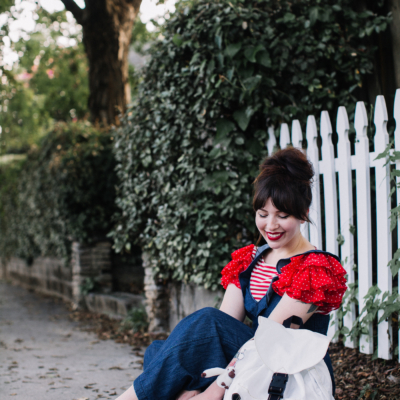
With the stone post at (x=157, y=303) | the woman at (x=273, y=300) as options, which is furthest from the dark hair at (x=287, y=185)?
the stone post at (x=157, y=303)

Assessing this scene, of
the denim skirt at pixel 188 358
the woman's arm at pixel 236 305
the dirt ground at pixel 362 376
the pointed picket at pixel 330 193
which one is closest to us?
the denim skirt at pixel 188 358

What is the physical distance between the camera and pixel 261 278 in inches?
85.7

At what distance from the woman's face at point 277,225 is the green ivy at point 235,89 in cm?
164

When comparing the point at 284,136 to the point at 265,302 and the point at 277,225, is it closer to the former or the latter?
the point at 277,225

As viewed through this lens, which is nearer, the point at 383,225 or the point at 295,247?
the point at 295,247

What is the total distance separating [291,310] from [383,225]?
4.24 ft

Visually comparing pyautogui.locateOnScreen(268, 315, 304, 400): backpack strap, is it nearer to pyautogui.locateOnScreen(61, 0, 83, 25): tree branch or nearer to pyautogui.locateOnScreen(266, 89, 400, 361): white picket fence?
pyautogui.locateOnScreen(266, 89, 400, 361): white picket fence

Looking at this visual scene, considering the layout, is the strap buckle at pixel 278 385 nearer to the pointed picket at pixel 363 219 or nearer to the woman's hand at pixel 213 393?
the woman's hand at pixel 213 393

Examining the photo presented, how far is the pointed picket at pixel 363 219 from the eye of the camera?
2.93 m

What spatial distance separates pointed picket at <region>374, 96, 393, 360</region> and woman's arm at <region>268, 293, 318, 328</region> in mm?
1164

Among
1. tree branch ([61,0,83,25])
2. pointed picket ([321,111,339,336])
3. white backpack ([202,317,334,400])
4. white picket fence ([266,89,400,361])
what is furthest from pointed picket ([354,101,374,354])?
tree branch ([61,0,83,25])

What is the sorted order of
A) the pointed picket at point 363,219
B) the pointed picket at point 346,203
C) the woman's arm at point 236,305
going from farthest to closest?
the pointed picket at point 346,203 < the pointed picket at point 363,219 < the woman's arm at point 236,305

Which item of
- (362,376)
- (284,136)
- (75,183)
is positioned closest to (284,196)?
(362,376)

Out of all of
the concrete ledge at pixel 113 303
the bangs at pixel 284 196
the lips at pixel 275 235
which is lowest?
the concrete ledge at pixel 113 303
